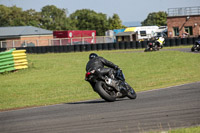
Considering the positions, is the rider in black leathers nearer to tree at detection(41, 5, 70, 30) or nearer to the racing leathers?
the racing leathers

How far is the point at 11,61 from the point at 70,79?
4839 mm

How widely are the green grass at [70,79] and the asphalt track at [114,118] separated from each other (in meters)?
3.09

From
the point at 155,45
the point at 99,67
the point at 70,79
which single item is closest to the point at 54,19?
the point at 155,45

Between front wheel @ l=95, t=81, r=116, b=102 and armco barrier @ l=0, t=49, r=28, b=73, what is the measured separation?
1264 cm

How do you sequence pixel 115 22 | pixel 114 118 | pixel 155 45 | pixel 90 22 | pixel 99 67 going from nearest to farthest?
pixel 114 118
pixel 99 67
pixel 155 45
pixel 115 22
pixel 90 22

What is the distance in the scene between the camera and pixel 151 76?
17.7 meters

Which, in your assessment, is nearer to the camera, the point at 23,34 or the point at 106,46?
the point at 106,46

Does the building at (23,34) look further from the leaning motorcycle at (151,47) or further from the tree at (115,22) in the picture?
the tree at (115,22)

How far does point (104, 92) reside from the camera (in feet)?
30.9

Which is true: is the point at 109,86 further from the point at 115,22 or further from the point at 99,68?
the point at 115,22

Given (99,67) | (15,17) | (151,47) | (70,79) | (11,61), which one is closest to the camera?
(99,67)

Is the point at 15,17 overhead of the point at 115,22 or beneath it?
overhead

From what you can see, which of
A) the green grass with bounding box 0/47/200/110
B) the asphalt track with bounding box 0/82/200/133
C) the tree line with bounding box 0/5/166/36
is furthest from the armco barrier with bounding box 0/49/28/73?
the tree line with bounding box 0/5/166/36

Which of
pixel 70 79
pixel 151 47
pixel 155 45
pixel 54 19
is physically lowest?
pixel 70 79
